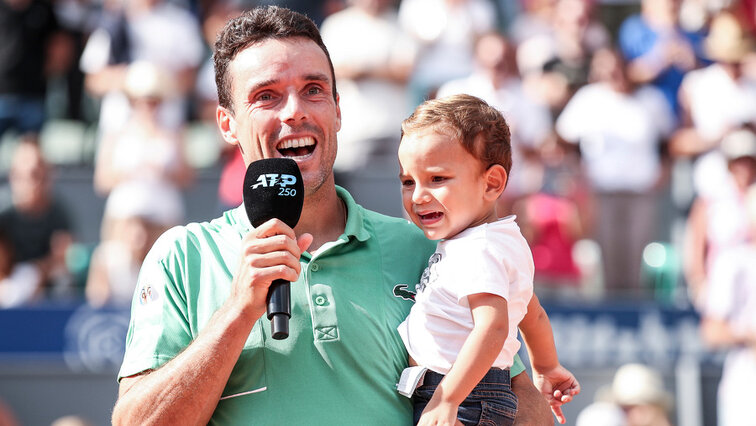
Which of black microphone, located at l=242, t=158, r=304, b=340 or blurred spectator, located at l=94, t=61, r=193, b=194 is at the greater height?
blurred spectator, located at l=94, t=61, r=193, b=194

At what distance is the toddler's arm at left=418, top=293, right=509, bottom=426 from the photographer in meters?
2.87

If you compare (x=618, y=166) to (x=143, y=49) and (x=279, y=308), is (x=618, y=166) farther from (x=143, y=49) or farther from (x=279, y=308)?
(x=279, y=308)

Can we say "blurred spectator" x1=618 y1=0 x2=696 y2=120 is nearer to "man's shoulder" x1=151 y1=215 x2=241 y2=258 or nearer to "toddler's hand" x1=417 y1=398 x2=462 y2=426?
"man's shoulder" x1=151 y1=215 x2=241 y2=258

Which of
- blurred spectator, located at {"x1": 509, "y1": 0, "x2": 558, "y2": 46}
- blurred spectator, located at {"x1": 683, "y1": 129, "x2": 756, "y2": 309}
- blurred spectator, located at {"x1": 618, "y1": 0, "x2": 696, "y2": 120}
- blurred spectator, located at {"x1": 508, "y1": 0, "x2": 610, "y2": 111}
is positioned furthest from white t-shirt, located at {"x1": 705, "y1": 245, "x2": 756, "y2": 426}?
blurred spectator, located at {"x1": 509, "y1": 0, "x2": 558, "y2": 46}

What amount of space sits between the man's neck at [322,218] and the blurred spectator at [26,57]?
7.17 metres

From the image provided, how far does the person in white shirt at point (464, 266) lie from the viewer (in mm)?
2932

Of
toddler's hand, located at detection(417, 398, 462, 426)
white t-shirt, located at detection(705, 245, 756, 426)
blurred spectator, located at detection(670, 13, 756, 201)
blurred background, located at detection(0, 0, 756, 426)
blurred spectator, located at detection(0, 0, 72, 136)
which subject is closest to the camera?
toddler's hand, located at detection(417, 398, 462, 426)

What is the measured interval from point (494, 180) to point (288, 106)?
0.59m

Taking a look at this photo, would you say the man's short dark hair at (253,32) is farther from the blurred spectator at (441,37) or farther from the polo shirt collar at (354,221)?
the blurred spectator at (441,37)

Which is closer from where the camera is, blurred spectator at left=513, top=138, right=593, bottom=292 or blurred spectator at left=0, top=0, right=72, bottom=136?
blurred spectator at left=513, top=138, right=593, bottom=292

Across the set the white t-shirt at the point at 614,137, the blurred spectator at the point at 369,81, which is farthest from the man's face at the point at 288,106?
the white t-shirt at the point at 614,137

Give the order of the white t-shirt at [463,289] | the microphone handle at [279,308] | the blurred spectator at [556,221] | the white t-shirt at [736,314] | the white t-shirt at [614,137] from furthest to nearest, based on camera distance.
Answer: the white t-shirt at [614,137]
the blurred spectator at [556,221]
the white t-shirt at [736,314]
the white t-shirt at [463,289]
the microphone handle at [279,308]

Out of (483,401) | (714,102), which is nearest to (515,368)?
(483,401)

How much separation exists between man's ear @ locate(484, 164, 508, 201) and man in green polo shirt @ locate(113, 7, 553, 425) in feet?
0.93
